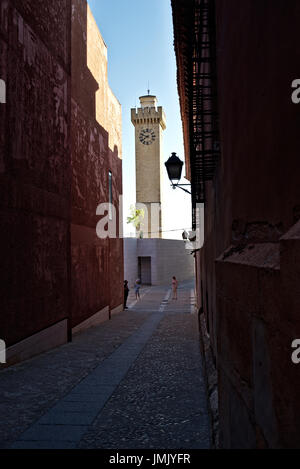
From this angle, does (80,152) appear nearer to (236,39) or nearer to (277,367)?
(236,39)

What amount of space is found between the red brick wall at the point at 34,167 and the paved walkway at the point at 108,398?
1.40 meters

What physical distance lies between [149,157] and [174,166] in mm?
56662

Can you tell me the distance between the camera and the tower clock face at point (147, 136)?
66.4 m

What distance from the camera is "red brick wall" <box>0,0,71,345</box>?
29.1ft

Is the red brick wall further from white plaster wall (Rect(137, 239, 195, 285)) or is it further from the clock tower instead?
the clock tower

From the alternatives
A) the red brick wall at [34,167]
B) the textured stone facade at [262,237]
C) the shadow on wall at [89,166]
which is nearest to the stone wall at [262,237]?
the textured stone facade at [262,237]

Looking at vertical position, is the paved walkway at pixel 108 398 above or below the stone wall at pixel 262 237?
below

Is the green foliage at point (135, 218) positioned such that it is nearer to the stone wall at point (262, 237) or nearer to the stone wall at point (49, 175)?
the stone wall at point (49, 175)

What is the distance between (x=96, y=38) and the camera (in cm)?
1806

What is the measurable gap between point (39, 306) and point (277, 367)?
30.8 ft

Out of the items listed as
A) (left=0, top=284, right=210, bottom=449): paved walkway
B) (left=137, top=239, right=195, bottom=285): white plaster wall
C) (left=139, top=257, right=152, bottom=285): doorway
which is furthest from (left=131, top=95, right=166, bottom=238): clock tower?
(left=0, top=284, right=210, bottom=449): paved walkway

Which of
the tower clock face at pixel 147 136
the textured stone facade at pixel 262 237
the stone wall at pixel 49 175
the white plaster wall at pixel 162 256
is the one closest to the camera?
the textured stone facade at pixel 262 237
